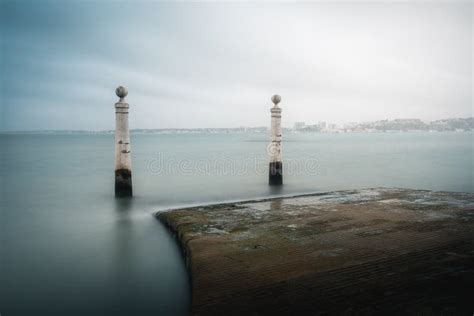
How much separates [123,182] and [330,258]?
904cm

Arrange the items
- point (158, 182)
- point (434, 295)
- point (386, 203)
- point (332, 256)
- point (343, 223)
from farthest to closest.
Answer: point (158, 182) → point (386, 203) → point (343, 223) → point (332, 256) → point (434, 295)

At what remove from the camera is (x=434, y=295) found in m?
3.89

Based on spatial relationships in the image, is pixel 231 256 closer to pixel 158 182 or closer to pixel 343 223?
pixel 343 223

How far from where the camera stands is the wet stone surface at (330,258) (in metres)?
3.85

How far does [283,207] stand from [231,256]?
376 cm

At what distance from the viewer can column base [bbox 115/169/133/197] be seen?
1252 cm

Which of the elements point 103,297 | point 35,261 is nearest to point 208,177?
point 35,261

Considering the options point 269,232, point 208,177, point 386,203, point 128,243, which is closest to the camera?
point 269,232

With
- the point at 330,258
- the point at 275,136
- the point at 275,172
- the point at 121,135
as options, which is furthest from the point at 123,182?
the point at 330,258

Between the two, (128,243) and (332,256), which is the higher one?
(332,256)

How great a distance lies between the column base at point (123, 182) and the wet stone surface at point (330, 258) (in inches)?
166

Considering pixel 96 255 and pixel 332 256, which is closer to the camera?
pixel 332 256

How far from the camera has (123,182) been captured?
12.8 metres

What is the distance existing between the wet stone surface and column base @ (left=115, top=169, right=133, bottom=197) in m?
4.23
